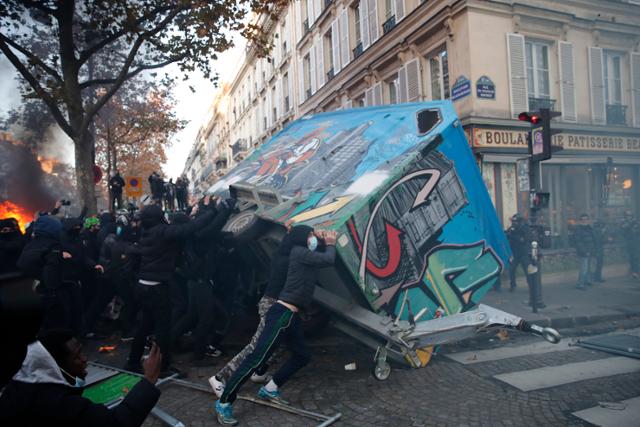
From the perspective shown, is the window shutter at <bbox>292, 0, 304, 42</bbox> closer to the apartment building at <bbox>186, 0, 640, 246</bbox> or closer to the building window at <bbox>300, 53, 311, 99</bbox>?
the building window at <bbox>300, 53, 311, 99</bbox>

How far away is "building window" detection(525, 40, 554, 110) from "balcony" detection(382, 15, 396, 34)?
12.9ft

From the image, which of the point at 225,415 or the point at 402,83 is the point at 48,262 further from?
the point at 402,83

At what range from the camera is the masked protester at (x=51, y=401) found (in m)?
1.63

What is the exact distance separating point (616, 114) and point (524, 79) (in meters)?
3.63

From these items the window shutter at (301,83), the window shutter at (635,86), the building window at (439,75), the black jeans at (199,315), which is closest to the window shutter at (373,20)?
the building window at (439,75)

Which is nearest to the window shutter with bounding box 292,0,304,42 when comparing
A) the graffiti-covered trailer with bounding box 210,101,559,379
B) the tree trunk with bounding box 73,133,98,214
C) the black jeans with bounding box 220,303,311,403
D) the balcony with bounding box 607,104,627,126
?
the tree trunk with bounding box 73,133,98,214

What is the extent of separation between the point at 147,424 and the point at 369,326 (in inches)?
84.6

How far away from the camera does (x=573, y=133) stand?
1177 cm

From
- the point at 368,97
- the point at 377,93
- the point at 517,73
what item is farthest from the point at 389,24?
the point at 517,73

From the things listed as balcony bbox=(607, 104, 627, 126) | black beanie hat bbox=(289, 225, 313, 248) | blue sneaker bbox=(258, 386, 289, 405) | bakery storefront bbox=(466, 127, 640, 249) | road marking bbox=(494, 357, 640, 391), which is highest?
balcony bbox=(607, 104, 627, 126)

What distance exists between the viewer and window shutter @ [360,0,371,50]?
591 inches

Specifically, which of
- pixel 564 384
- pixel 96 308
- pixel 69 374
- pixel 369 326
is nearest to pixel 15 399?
pixel 69 374

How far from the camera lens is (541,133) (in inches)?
312

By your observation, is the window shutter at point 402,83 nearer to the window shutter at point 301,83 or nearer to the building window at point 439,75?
the building window at point 439,75
